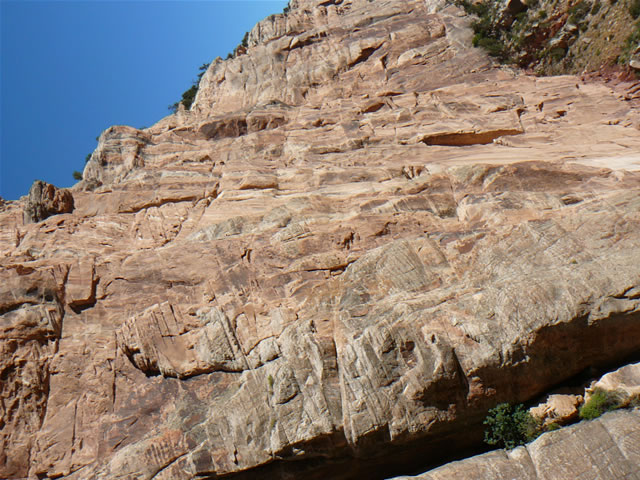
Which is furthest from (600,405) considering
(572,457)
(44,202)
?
(44,202)

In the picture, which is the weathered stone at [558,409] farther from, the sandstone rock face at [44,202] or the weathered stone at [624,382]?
the sandstone rock face at [44,202]

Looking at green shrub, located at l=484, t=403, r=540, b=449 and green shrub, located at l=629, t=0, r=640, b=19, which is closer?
green shrub, located at l=484, t=403, r=540, b=449

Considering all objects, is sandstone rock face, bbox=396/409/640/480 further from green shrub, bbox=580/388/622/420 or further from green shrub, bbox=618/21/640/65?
green shrub, bbox=618/21/640/65

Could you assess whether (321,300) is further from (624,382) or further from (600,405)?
(624,382)

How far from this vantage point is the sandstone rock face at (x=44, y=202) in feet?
73.6

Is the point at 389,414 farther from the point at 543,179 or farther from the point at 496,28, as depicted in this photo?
the point at 496,28

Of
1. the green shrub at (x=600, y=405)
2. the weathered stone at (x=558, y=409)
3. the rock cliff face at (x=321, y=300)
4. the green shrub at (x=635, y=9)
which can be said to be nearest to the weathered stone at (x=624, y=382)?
the green shrub at (x=600, y=405)

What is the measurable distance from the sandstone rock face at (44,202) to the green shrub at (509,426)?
69.4 ft

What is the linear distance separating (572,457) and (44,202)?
2360 centimetres

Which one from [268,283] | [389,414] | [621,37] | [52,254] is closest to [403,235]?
[268,283]

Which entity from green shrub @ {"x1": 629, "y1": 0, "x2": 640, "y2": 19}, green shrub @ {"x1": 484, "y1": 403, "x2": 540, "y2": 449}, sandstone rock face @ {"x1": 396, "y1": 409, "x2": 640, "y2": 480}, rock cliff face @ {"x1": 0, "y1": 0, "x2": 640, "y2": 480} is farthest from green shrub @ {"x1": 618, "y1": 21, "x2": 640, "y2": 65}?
green shrub @ {"x1": 484, "y1": 403, "x2": 540, "y2": 449}

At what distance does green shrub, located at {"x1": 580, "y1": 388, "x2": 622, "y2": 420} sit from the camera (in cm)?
1247

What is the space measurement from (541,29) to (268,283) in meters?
31.5

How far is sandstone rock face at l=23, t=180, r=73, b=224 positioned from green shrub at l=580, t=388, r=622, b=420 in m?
23.3
